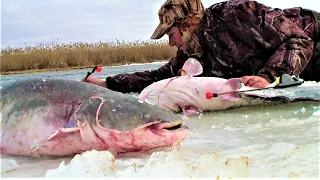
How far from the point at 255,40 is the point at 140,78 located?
1.18 metres

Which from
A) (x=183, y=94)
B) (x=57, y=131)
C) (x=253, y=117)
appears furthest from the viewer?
(x=183, y=94)

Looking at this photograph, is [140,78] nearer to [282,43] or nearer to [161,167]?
[282,43]

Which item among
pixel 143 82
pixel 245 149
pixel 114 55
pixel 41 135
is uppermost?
pixel 41 135

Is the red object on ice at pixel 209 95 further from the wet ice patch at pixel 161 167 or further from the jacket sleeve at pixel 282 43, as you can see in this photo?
the wet ice patch at pixel 161 167

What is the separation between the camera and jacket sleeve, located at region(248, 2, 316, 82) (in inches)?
143

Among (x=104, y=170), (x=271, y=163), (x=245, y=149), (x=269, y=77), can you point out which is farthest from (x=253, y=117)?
(x=104, y=170)

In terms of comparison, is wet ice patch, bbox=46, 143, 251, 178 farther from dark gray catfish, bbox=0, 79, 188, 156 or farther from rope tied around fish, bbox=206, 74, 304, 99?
rope tied around fish, bbox=206, 74, 304, 99

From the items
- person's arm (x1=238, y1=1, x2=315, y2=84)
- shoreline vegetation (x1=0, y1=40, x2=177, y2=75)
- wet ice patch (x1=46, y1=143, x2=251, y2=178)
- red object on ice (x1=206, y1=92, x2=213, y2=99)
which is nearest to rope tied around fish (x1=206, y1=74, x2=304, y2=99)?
red object on ice (x1=206, y1=92, x2=213, y2=99)

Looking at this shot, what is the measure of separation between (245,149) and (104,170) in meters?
0.69

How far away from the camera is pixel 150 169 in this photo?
1.71 m

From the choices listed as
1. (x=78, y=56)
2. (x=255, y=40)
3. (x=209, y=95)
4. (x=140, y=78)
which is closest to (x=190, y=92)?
(x=209, y=95)

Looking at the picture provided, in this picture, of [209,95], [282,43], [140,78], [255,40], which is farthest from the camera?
[140,78]

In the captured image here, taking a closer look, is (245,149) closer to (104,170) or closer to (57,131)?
(104,170)

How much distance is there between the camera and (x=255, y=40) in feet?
13.1
